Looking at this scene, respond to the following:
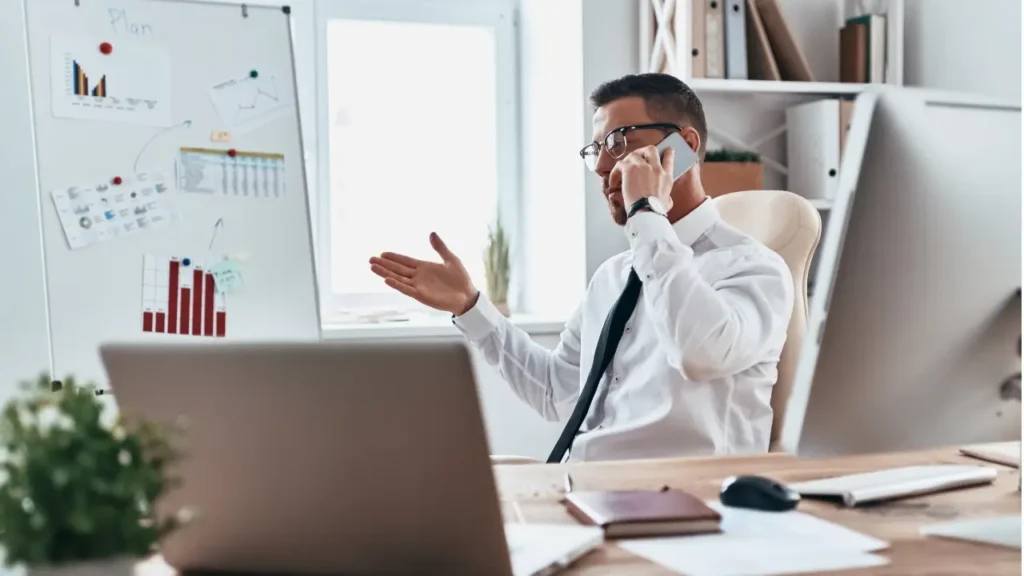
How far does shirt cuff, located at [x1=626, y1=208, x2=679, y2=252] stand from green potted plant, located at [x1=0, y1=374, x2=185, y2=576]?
1.01 metres


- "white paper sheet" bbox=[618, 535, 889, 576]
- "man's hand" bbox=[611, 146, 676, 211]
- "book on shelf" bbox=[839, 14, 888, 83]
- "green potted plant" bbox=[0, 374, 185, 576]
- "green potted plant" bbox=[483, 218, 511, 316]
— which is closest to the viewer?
"green potted plant" bbox=[0, 374, 185, 576]

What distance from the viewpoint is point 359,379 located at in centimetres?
66

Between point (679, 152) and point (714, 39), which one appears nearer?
point (679, 152)

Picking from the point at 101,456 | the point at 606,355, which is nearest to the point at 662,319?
the point at 606,355

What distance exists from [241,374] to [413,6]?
8.09 ft

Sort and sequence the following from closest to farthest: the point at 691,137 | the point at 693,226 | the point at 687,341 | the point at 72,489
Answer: the point at 72,489 < the point at 687,341 < the point at 693,226 < the point at 691,137

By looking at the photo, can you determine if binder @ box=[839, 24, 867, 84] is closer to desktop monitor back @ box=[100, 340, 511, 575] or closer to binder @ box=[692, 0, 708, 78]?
binder @ box=[692, 0, 708, 78]

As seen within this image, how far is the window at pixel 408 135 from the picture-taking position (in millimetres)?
2893

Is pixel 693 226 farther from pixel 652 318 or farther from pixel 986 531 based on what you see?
pixel 986 531

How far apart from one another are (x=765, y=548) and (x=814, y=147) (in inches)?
78.9

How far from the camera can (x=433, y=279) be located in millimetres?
1745

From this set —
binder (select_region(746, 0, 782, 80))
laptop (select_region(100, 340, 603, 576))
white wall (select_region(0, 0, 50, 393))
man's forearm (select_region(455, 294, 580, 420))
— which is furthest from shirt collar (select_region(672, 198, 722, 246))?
white wall (select_region(0, 0, 50, 393))

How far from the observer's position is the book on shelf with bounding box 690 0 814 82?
97.2 inches

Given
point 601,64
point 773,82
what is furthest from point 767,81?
point 601,64
